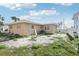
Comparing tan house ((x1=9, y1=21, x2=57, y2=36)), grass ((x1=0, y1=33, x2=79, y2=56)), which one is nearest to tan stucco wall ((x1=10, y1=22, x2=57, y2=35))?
tan house ((x1=9, y1=21, x2=57, y2=36))

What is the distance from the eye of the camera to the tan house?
2.54 m

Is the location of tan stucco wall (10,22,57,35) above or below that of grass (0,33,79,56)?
above

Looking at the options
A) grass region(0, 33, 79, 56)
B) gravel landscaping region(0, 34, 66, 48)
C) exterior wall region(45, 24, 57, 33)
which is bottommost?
grass region(0, 33, 79, 56)

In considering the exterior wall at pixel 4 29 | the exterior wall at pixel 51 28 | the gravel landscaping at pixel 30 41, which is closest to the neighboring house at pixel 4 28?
the exterior wall at pixel 4 29

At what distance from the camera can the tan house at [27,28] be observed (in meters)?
2.54

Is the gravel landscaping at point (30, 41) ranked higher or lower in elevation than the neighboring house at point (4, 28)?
lower

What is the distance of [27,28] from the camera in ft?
8.43

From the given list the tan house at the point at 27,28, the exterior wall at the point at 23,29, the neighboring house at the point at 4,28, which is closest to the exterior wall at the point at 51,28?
the tan house at the point at 27,28

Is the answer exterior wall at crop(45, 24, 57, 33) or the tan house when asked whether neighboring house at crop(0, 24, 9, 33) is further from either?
exterior wall at crop(45, 24, 57, 33)

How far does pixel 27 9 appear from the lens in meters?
2.51

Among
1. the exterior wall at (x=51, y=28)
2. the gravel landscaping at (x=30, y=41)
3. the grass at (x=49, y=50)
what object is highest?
the exterior wall at (x=51, y=28)

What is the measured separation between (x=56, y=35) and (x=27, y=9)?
1.55 feet

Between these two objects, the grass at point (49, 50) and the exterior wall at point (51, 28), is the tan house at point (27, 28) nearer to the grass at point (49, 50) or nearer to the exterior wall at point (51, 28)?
the exterior wall at point (51, 28)

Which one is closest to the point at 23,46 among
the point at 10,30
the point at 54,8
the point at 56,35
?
the point at 10,30
